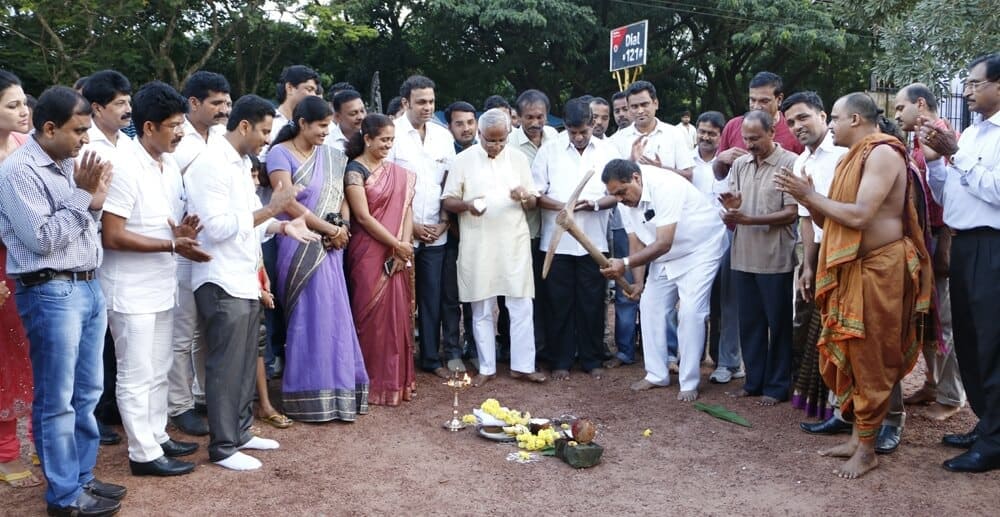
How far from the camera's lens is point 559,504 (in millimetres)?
4152

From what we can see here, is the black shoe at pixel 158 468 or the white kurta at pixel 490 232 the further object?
the white kurta at pixel 490 232

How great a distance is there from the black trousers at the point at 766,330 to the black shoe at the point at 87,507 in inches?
162

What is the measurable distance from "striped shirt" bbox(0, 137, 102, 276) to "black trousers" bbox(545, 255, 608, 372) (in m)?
3.71

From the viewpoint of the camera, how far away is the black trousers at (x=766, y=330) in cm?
569

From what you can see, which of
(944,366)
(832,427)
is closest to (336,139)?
(832,427)

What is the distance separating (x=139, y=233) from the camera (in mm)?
4047

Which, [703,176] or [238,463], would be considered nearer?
[238,463]

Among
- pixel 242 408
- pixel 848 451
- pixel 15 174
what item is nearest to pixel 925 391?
pixel 848 451

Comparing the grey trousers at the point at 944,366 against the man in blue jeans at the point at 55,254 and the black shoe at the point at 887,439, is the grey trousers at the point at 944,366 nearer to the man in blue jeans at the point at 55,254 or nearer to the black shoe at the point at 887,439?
the black shoe at the point at 887,439

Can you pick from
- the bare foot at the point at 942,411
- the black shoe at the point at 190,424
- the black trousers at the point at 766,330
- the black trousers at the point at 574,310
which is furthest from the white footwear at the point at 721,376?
the black shoe at the point at 190,424

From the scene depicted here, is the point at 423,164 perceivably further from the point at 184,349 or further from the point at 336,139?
the point at 184,349

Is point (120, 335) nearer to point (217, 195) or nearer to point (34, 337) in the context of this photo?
point (34, 337)

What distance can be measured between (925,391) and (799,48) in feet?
50.5

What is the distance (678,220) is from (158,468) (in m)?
3.69
